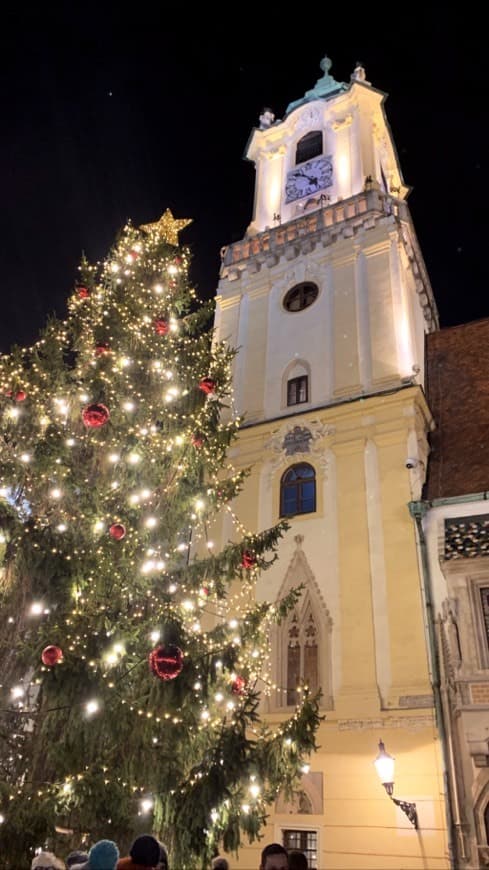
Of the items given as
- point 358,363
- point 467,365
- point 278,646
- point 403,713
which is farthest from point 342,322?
point 403,713

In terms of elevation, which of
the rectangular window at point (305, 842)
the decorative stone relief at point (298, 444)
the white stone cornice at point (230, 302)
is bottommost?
the rectangular window at point (305, 842)

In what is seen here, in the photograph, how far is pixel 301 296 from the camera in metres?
20.5

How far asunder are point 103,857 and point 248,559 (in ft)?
19.3

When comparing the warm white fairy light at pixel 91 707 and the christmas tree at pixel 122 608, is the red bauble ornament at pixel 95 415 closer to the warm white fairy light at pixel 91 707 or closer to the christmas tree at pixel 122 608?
the christmas tree at pixel 122 608

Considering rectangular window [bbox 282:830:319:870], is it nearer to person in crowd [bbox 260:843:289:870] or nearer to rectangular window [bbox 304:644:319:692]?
rectangular window [bbox 304:644:319:692]

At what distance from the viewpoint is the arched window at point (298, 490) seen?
16234 mm

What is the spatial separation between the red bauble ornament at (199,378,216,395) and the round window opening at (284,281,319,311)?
9643mm

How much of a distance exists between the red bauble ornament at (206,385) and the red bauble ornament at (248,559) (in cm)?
283

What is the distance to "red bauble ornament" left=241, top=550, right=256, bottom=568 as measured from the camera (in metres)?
10.1

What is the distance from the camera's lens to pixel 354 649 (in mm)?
13570

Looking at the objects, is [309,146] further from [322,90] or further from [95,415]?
[95,415]

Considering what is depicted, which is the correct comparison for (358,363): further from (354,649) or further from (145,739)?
(145,739)

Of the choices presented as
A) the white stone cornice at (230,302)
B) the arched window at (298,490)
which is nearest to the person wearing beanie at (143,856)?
the arched window at (298,490)

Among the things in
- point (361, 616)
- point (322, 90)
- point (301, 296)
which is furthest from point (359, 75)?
point (361, 616)
